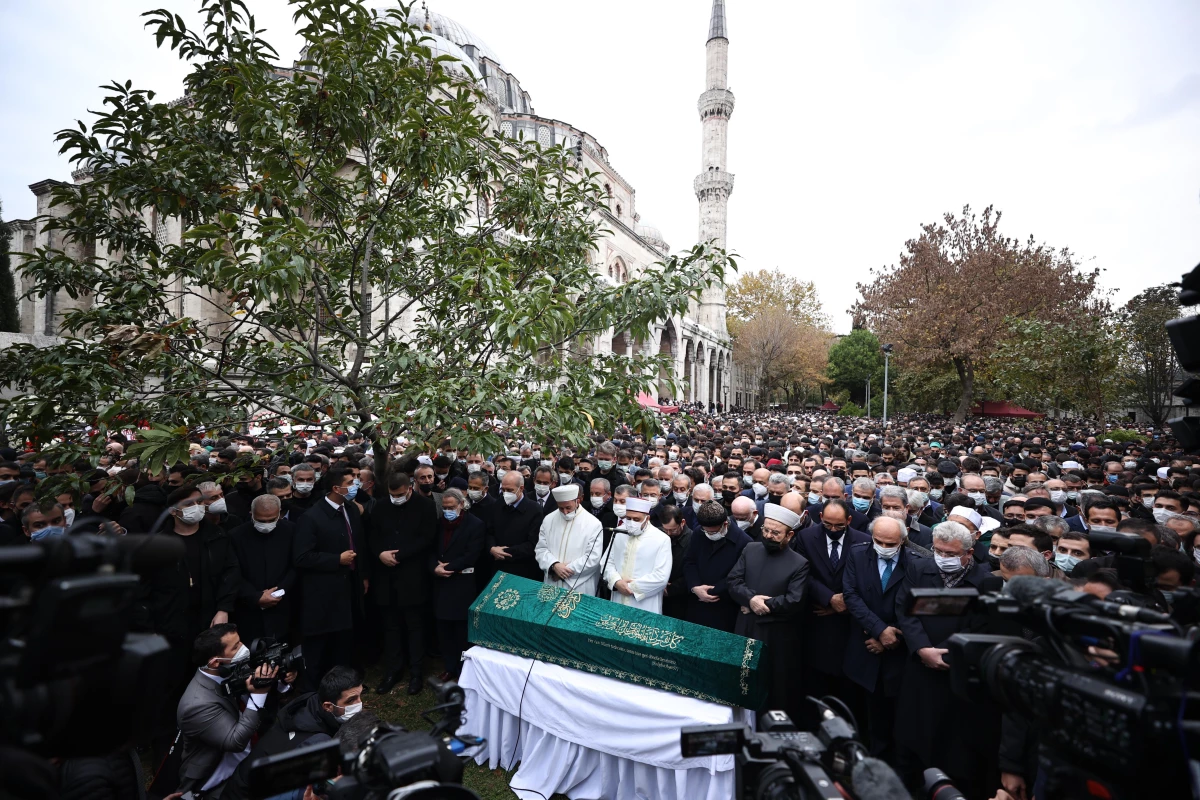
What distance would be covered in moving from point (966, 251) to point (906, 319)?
444cm

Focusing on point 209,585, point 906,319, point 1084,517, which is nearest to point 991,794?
point 1084,517

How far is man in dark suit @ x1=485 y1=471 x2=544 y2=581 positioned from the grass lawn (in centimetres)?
133

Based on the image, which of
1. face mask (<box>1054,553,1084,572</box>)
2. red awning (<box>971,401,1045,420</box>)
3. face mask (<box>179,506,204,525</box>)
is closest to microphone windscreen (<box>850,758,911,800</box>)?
face mask (<box>1054,553,1084,572</box>)

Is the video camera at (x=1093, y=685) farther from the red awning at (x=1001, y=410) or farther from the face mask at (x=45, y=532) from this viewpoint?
the red awning at (x=1001, y=410)

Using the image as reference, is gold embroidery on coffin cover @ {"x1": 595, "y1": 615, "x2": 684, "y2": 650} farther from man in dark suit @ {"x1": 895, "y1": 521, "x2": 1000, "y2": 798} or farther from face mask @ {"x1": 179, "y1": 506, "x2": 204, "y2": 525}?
face mask @ {"x1": 179, "y1": 506, "x2": 204, "y2": 525}

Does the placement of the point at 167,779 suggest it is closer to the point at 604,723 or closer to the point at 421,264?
the point at 604,723

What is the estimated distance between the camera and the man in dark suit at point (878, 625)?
4.16m

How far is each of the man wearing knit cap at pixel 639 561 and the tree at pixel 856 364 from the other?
2270 inches

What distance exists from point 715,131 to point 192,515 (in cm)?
5758

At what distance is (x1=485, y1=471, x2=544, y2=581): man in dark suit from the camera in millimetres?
5852

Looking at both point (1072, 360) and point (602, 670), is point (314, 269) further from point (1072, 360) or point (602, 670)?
point (1072, 360)

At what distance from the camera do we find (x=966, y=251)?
2933 centimetres

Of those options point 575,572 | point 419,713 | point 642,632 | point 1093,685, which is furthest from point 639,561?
point 1093,685

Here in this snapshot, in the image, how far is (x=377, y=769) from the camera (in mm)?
1938
